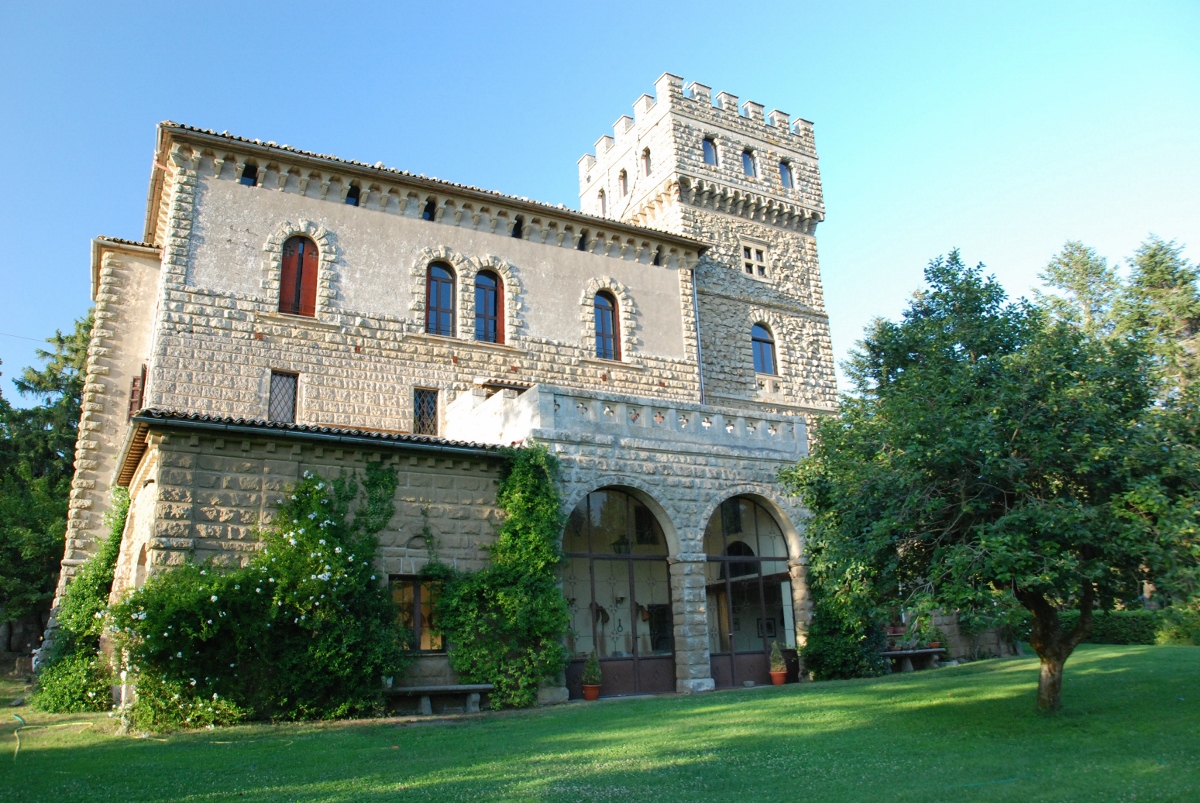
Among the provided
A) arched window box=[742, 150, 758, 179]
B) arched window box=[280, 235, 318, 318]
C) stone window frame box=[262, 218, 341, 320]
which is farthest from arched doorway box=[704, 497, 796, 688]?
arched window box=[742, 150, 758, 179]

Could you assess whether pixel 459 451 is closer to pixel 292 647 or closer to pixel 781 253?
pixel 292 647

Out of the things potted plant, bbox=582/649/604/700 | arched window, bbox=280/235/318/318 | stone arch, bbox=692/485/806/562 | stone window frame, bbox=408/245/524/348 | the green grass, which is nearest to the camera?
the green grass

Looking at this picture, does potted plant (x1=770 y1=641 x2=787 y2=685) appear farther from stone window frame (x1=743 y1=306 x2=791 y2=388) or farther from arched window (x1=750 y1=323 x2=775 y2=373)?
arched window (x1=750 y1=323 x2=775 y2=373)

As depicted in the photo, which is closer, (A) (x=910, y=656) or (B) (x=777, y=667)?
(B) (x=777, y=667)

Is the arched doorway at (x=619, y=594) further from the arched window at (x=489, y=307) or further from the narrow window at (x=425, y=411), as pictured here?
the arched window at (x=489, y=307)

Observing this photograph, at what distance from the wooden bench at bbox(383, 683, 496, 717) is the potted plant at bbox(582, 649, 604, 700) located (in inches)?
79.1

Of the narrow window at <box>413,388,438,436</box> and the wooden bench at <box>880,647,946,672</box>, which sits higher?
the narrow window at <box>413,388,438,436</box>

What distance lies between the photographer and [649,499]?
17203 mm

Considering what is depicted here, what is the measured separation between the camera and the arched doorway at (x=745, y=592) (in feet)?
58.4

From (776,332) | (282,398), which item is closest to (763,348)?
(776,332)

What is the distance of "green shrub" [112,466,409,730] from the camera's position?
12.2 metres

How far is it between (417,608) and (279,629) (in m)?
2.47

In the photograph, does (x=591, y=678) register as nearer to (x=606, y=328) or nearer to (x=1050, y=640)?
(x=1050, y=640)

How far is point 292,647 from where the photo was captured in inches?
518
